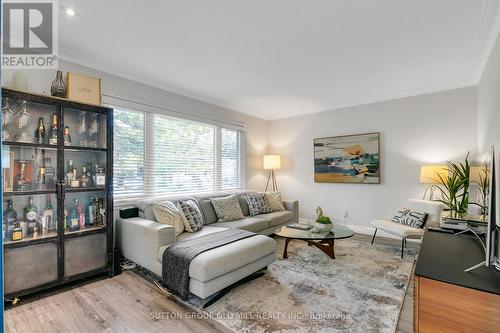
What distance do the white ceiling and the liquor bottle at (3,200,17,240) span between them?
1693mm

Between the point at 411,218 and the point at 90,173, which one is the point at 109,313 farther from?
the point at 411,218

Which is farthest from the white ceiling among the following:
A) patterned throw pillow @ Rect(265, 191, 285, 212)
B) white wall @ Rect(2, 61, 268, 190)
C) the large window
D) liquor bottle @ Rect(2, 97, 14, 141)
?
patterned throw pillow @ Rect(265, 191, 285, 212)

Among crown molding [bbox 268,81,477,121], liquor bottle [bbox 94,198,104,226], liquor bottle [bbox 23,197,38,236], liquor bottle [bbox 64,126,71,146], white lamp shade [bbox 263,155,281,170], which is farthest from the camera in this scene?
white lamp shade [bbox 263,155,281,170]

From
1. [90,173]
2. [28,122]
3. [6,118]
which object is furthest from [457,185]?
[6,118]

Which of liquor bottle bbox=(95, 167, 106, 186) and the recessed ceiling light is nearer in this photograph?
the recessed ceiling light

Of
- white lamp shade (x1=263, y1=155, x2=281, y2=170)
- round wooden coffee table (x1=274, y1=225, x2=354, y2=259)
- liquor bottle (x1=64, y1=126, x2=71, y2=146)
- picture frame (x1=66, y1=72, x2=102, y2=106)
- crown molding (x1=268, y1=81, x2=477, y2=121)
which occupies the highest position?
crown molding (x1=268, y1=81, x2=477, y2=121)

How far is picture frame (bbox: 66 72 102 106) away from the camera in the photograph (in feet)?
8.80

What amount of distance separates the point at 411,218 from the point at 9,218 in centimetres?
469

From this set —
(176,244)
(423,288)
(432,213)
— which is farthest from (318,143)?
(423,288)

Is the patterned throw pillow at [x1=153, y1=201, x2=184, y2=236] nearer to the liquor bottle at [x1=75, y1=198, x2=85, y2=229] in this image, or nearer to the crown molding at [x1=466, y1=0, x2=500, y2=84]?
the liquor bottle at [x1=75, y1=198, x2=85, y2=229]

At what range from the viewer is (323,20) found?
2.28 m

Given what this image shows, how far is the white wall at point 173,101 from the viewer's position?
→ 109 inches

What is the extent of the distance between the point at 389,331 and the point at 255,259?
1.25 m

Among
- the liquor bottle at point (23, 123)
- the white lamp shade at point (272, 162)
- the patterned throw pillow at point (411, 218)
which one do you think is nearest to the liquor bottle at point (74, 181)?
the liquor bottle at point (23, 123)
